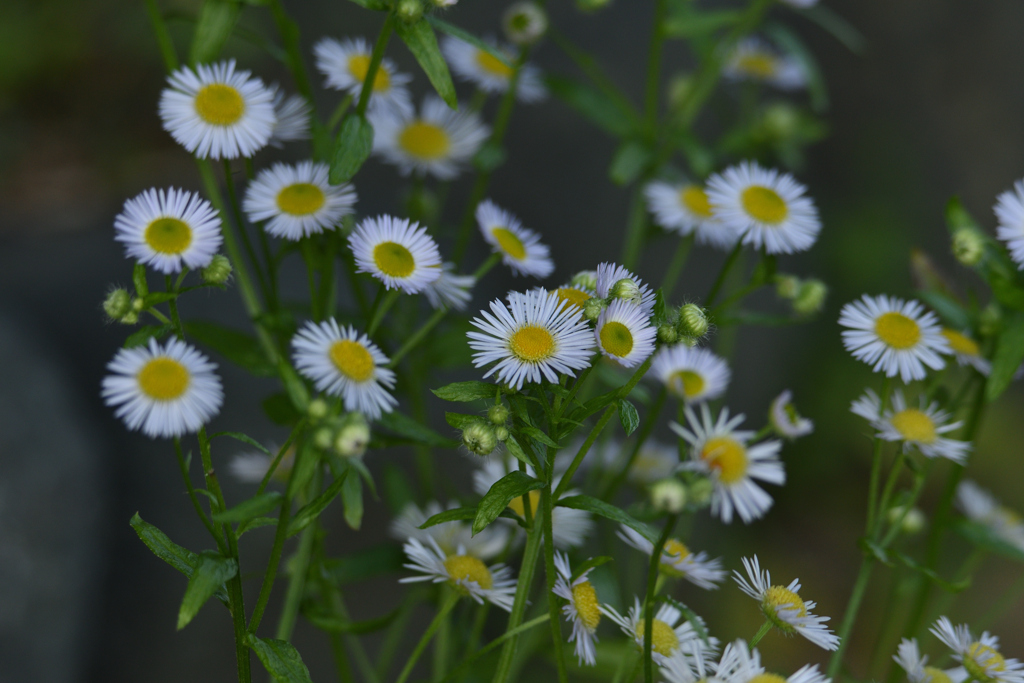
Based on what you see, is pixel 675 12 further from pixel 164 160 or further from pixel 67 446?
pixel 164 160

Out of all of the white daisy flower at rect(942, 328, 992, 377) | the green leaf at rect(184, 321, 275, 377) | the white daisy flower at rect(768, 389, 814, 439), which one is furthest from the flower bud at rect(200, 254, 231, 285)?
the white daisy flower at rect(942, 328, 992, 377)

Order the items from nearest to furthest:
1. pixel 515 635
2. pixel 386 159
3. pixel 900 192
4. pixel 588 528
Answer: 1. pixel 515 635
2. pixel 588 528
3. pixel 386 159
4. pixel 900 192

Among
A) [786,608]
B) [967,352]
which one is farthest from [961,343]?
[786,608]

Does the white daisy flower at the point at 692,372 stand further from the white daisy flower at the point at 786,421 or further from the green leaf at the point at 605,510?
the green leaf at the point at 605,510

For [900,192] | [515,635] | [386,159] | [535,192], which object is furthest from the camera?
[900,192]

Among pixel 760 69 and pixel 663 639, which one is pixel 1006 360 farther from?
pixel 760 69

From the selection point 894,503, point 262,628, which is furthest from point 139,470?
point 894,503

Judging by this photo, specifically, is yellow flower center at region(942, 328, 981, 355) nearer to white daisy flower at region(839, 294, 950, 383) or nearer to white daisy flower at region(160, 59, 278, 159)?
white daisy flower at region(839, 294, 950, 383)
